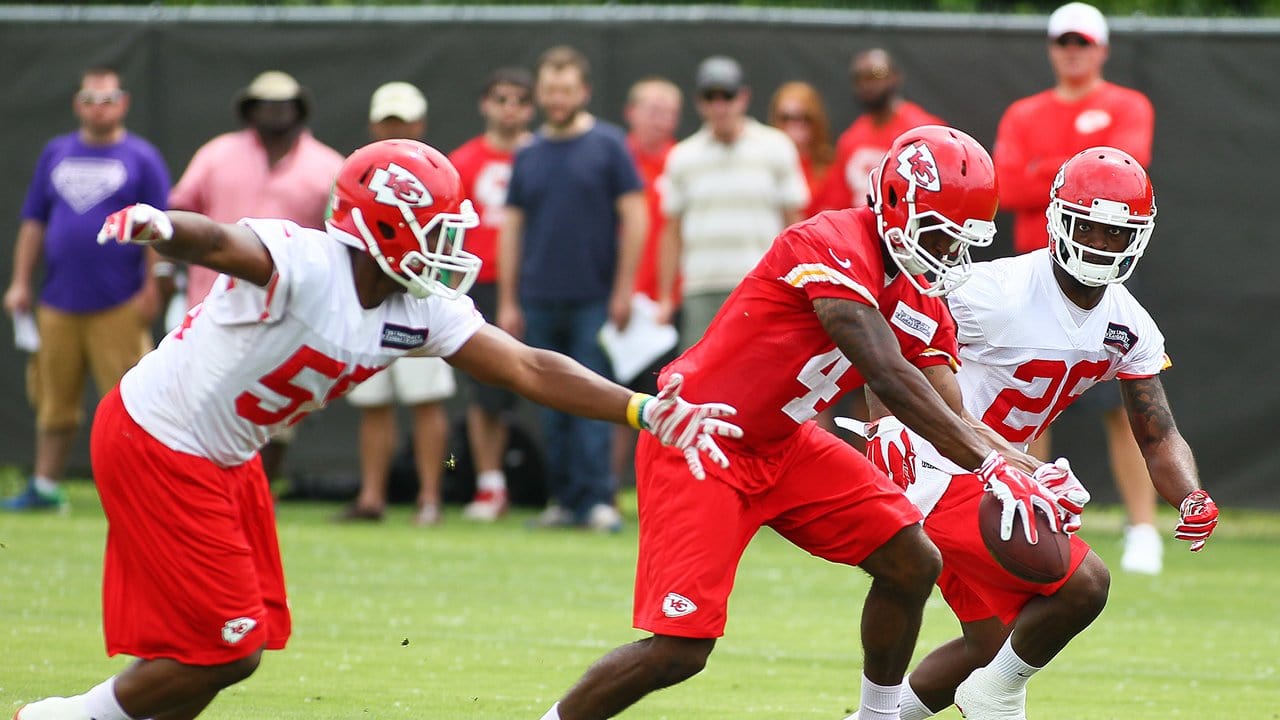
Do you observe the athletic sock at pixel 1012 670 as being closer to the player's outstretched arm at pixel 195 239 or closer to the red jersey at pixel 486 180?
the player's outstretched arm at pixel 195 239

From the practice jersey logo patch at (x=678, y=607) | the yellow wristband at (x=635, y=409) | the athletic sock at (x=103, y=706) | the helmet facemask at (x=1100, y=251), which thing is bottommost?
the athletic sock at (x=103, y=706)

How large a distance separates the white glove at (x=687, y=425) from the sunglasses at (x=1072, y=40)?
5.84 m

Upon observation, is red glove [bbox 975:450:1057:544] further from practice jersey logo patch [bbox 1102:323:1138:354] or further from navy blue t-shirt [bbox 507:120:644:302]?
navy blue t-shirt [bbox 507:120:644:302]

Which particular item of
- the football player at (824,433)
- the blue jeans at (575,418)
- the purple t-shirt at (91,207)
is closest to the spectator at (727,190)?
the blue jeans at (575,418)

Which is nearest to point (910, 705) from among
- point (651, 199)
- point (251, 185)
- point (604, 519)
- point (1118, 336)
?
point (1118, 336)

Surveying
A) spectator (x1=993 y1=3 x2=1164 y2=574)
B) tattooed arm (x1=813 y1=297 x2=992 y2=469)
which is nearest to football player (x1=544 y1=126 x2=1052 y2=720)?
tattooed arm (x1=813 y1=297 x2=992 y2=469)

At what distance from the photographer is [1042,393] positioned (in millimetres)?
5824

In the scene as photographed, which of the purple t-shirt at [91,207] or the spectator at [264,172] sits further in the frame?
the purple t-shirt at [91,207]

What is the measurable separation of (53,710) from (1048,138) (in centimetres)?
687

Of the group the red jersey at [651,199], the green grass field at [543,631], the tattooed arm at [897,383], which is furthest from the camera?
the red jersey at [651,199]

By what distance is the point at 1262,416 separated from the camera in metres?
11.6

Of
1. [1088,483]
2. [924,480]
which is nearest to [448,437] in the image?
[1088,483]

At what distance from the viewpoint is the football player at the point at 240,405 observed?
480cm

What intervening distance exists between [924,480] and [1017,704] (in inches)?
29.6
